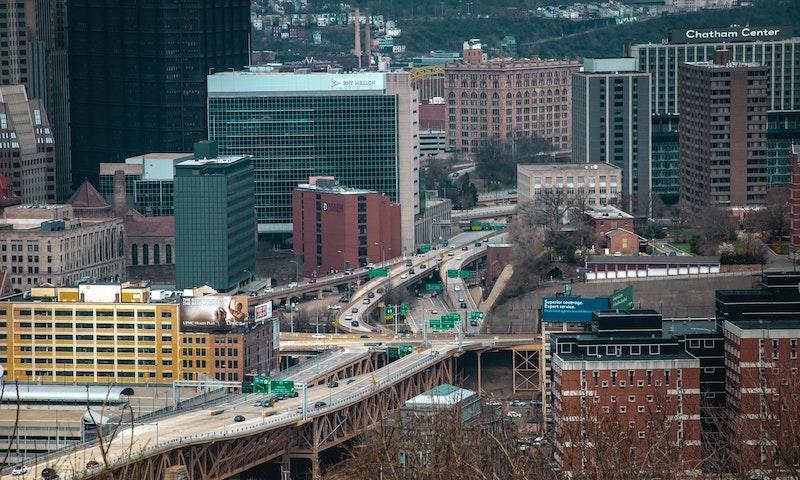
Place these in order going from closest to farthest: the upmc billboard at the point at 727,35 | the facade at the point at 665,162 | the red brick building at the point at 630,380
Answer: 1. the red brick building at the point at 630,380
2. the facade at the point at 665,162
3. the upmc billboard at the point at 727,35

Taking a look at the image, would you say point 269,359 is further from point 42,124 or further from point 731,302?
point 42,124

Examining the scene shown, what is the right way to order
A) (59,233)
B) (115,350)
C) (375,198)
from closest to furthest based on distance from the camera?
(115,350) < (59,233) < (375,198)

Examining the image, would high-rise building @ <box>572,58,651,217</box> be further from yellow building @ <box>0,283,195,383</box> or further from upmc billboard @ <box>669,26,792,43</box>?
yellow building @ <box>0,283,195,383</box>

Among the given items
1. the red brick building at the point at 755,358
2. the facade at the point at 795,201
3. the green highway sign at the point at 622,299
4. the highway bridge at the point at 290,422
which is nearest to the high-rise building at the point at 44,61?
the facade at the point at 795,201

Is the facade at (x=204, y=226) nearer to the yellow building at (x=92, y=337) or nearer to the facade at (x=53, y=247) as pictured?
the facade at (x=53, y=247)

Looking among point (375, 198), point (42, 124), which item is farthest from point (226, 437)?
point (42, 124)

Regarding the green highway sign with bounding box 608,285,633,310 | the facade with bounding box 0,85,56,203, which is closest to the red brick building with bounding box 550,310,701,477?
the green highway sign with bounding box 608,285,633,310

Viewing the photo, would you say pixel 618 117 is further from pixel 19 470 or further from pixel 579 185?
pixel 19 470
